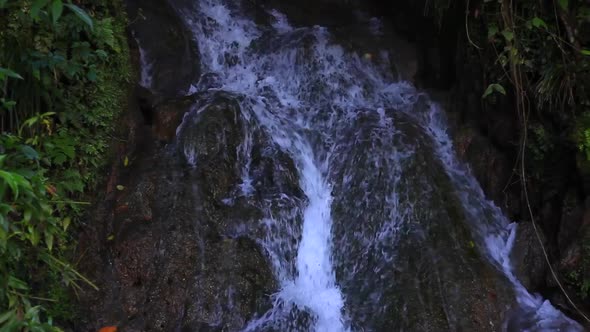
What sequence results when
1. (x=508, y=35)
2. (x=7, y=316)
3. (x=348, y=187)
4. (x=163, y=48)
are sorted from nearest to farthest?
(x=7, y=316) < (x=508, y=35) < (x=348, y=187) < (x=163, y=48)

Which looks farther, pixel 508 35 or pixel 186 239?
pixel 508 35

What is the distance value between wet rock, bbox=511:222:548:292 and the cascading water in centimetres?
10

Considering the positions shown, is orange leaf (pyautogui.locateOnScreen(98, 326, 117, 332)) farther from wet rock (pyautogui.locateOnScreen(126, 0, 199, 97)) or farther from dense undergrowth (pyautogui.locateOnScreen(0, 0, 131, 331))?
wet rock (pyautogui.locateOnScreen(126, 0, 199, 97))

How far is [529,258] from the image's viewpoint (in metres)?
4.72

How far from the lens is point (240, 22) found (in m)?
7.58

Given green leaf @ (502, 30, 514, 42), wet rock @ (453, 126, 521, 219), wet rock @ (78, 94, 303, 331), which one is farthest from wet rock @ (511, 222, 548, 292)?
wet rock @ (78, 94, 303, 331)

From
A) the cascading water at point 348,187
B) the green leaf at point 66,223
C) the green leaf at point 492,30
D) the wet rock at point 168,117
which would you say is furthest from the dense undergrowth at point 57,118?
the green leaf at point 492,30

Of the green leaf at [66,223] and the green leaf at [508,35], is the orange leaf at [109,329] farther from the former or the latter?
the green leaf at [508,35]

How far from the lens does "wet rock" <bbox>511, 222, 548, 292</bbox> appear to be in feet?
15.1

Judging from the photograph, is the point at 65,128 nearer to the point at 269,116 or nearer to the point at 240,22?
the point at 269,116

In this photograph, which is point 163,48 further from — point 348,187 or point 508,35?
point 508,35

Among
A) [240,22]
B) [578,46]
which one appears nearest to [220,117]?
[240,22]

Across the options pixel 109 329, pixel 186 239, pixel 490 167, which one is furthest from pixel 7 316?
pixel 490 167

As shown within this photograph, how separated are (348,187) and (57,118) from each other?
10.1 ft
